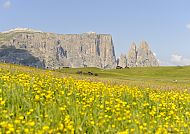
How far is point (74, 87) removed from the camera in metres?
12.8

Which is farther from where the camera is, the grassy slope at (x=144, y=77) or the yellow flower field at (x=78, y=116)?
the grassy slope at (x=144, y=77)

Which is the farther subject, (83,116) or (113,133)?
(83,116)

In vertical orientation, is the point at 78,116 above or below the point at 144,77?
above

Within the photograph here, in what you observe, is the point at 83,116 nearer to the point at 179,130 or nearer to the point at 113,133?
the point at 113,133

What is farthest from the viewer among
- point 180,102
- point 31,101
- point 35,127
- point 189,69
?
point 189,69

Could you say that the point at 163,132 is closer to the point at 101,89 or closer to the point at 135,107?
the point at 135,107

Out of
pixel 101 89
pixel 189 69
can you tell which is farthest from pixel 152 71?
pixel 101 89

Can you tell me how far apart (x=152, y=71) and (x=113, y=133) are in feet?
345

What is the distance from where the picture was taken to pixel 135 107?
1051 centimetres

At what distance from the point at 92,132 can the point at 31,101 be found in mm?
2724

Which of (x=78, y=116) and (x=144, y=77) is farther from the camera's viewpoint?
(x=144, y=77)

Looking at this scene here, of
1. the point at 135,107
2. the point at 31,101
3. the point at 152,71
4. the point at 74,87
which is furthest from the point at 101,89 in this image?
the point at 152,71

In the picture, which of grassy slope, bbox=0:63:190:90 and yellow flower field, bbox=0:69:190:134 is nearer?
yellow flower field, bbox=0:69:190:134

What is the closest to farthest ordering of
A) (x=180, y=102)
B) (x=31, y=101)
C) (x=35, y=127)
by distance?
1. (x=35, y=127)
2. (x=31, y=101)
3. (x=180, y=102)
